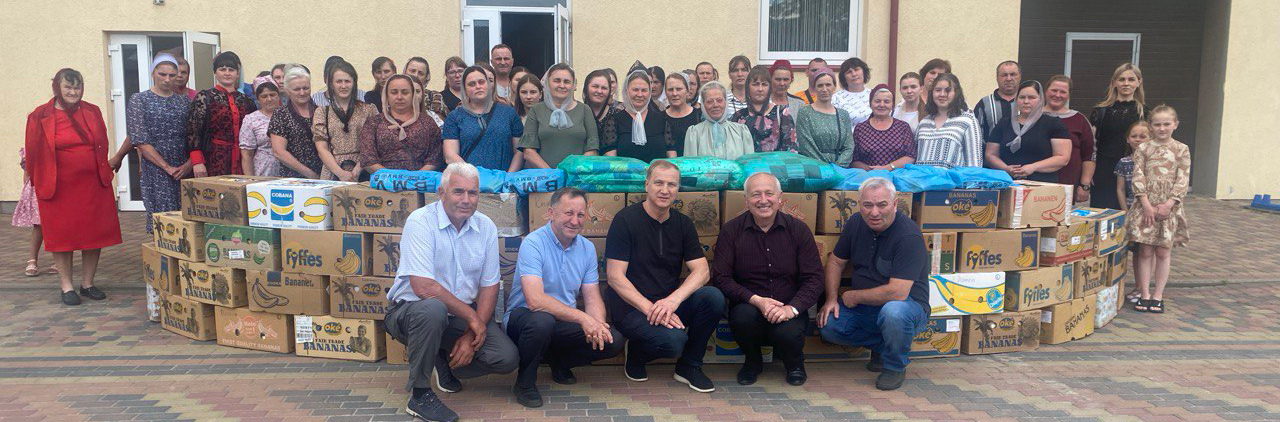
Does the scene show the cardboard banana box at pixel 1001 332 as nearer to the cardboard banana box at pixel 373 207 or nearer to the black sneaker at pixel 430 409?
the black sneaker at pixel 430 409

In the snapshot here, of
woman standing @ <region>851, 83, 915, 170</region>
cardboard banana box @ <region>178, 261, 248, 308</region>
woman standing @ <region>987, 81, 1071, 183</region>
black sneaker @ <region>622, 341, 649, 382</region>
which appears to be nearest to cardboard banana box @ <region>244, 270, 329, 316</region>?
cardboard banana box @ <region>178, 261, 248, 308</region>

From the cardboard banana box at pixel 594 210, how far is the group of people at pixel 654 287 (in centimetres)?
24

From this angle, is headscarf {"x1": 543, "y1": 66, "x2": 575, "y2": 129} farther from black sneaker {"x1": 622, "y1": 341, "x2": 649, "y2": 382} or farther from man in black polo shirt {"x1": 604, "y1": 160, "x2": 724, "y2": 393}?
black sneaker {"x1": 622, "y1": 341, "x2": 649, "y2": 382}

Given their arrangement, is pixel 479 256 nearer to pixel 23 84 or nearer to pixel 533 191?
pixel 533 191

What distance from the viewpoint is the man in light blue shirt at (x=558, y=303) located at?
4598 millimetres

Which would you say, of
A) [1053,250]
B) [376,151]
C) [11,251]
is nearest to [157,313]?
[376,151]

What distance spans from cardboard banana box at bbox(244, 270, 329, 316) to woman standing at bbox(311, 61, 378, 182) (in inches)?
38.2

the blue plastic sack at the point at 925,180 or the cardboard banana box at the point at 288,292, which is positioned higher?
the blue plastic sack at the point at 925,180

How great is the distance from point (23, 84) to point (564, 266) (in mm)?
9429

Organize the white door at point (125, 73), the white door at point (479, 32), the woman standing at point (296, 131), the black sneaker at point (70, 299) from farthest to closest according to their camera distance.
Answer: the white door at point (125, 73) → the white door at point (479, 32) → the black sneaker at point (70, 299) → the woman standing at point (296, 131)

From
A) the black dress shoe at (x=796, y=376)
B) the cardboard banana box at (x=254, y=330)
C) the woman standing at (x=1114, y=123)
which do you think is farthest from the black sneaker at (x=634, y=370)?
the woman standing at (x=1114, y=123)

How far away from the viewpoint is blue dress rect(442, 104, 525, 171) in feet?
19.7

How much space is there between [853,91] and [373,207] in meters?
4.25

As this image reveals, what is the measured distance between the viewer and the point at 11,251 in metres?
8.68
